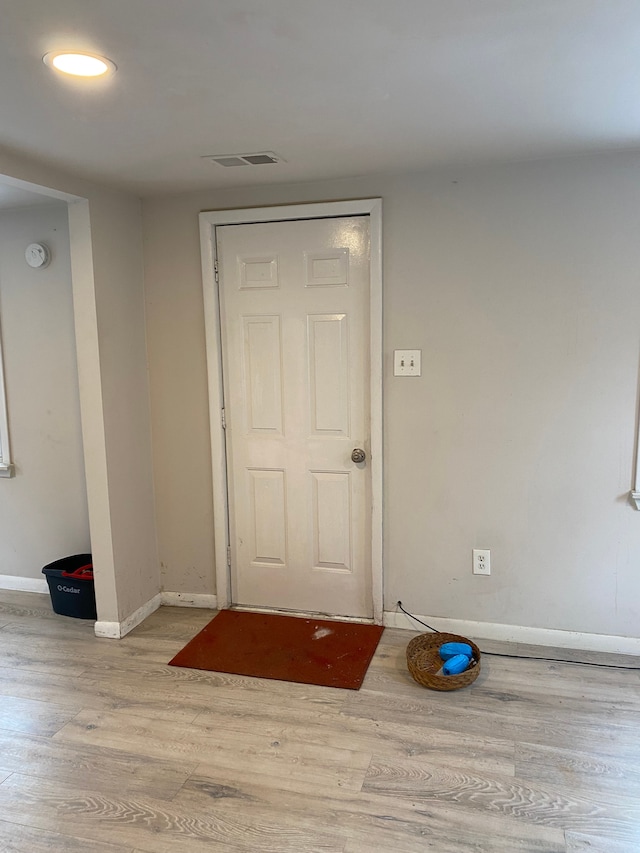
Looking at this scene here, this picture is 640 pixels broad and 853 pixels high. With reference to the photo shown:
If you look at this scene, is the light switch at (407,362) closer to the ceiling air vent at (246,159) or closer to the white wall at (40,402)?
the ceiling air vent at (246,159)

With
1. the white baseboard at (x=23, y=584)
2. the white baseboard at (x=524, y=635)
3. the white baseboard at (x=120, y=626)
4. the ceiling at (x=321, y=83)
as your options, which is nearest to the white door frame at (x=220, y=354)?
the white baseboard at (x=524, y=635)

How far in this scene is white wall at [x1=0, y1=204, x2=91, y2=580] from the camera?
11.1 ft

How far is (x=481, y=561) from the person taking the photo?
296 cm

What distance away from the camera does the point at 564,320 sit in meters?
2.71

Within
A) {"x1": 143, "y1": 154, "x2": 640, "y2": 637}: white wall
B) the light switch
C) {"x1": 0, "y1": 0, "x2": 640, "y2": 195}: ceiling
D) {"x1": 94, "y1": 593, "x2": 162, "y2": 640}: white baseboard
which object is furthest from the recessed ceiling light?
{"x1": 94, "y1": 593, "x2": 162, "y2": 640}: white baseboard

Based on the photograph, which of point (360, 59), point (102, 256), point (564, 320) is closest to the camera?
point (360, 59)

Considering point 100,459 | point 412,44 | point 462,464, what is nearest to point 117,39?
point 412,44

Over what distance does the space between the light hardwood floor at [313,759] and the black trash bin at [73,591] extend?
14.3 inches

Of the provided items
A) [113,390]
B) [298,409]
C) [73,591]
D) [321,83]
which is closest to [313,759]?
[298,409]

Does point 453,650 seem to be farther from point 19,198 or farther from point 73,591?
point 19,198

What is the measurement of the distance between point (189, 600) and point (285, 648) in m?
0.75

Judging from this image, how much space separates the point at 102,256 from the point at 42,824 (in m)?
2.27

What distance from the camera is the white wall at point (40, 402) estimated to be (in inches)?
133

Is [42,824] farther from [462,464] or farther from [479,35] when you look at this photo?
[479,35]
